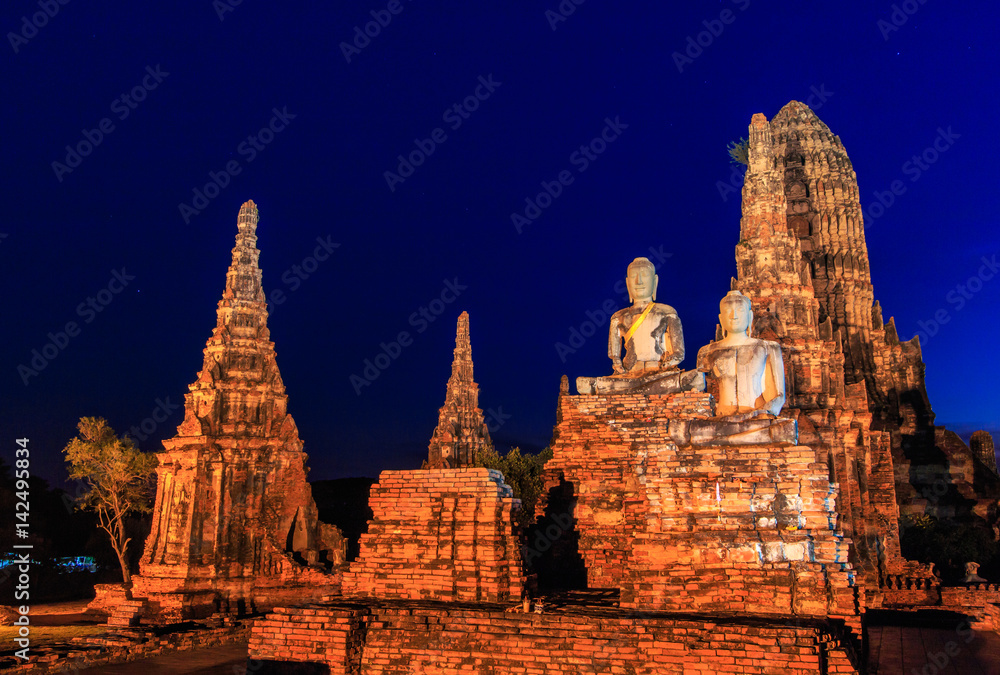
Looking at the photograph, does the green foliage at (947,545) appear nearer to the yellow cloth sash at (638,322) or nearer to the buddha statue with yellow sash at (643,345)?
the buddha statue with yellow sash at (643,345)

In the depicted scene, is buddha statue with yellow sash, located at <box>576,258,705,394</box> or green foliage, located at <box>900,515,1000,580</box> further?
green foliage, located at <box>900,515,1000,580</box>

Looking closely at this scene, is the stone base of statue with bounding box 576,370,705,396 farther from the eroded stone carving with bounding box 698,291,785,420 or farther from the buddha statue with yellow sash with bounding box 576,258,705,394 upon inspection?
the eroded stone carving with bounding box 698,291,785,420

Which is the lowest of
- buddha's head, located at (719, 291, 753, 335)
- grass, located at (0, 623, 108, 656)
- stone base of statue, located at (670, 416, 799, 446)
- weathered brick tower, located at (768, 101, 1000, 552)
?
grass, located at (0, 623, 108, 656)

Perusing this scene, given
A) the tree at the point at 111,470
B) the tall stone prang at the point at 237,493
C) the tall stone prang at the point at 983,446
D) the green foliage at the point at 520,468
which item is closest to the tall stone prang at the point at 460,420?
the green foliage at the point at 520,468

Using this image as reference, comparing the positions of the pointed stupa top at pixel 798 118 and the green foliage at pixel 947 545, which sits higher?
the pointed stupa top at pixel 798 118

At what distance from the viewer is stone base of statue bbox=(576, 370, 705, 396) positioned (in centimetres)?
1117

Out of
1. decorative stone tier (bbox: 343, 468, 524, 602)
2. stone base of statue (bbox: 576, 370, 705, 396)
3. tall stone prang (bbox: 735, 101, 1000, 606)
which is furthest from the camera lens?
tall stone prang (bbox: 735, 101, 1000, 606)

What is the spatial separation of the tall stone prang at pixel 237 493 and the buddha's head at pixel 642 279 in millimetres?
13193

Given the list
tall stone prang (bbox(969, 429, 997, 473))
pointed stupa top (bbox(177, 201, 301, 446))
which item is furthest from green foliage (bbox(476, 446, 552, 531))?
tall stone prang (bbox(969, 429, 997, 473))

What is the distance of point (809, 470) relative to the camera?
26.9ft

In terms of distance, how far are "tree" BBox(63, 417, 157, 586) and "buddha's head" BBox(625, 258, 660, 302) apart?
80.6ft

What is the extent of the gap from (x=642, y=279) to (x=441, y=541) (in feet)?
16.4

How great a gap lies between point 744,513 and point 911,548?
101ft

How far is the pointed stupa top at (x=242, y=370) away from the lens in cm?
2211
